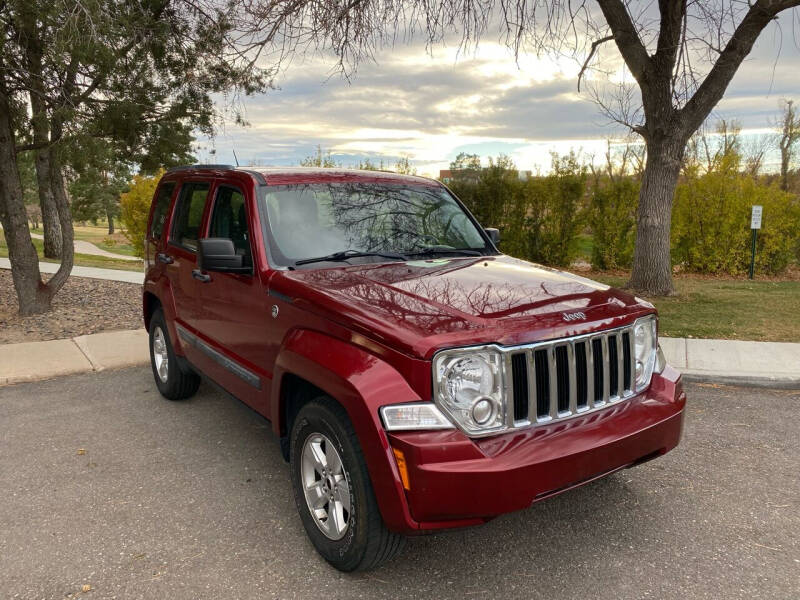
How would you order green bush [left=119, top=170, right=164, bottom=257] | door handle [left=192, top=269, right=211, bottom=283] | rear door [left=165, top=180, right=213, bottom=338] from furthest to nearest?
green bush [left=119, top=170, right=164, bottom=257], rear door [left=165, top=180, right=213, bottom=338], door handle [left=192, top=269, right=211, bottom=283]

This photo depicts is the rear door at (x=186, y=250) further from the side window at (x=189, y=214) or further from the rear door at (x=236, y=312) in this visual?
the rear door at (x=236, y=312)

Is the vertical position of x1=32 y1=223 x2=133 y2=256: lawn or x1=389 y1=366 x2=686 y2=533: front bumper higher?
x1=389 y1=366 x2=686 y2=533: front bumper

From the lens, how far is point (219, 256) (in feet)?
11.7

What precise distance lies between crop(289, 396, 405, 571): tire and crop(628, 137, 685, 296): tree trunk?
8.66m

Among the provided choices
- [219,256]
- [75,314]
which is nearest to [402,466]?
[219,256]

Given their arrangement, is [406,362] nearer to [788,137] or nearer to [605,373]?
[605,373]

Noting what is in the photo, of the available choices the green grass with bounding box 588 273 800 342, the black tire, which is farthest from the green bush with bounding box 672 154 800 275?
the black tire

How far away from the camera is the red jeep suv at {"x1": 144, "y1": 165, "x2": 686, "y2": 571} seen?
2.55 metres

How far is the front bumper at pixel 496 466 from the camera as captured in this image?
247 centimetres

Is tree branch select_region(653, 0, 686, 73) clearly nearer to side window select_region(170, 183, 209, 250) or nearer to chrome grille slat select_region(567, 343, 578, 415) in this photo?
side window select_region(170, 183, 209, 250)

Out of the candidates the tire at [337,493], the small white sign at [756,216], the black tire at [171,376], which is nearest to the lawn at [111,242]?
the small white sign at [756,216]

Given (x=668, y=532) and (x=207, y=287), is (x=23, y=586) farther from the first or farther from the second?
(x=668, y=532)

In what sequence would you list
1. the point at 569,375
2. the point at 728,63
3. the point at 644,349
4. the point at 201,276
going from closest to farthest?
1. the point at 569,375
2. the point at 644,349
3. the point at 201,276
4. the point at 728,63

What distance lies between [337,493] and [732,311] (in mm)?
8159
